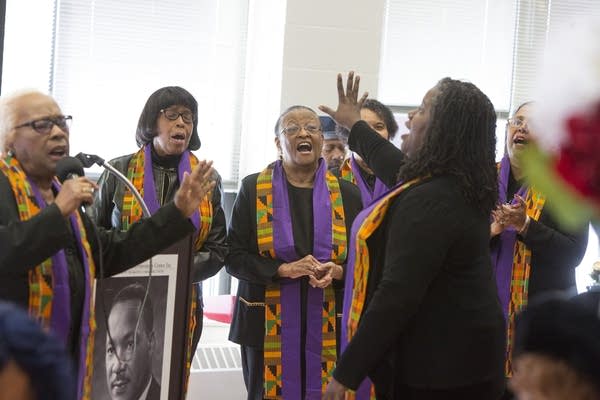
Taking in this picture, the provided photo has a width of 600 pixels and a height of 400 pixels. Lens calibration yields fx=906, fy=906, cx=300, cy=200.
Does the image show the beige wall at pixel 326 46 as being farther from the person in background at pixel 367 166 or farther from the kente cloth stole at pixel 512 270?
the kente cloth stole at pixel 512 270

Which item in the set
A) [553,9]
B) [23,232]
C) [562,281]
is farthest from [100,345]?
[553,9]

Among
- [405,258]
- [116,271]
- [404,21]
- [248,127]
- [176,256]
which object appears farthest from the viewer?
[404,21]

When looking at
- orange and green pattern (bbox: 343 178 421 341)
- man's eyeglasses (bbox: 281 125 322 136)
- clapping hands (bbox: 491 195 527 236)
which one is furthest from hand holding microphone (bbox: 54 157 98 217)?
clapping hands (bbox: 491 195 527 236)

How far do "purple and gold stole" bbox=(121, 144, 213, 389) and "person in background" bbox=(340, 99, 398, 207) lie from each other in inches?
28.8

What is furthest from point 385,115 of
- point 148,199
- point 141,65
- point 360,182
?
point 141,65

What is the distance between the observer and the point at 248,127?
5.29m

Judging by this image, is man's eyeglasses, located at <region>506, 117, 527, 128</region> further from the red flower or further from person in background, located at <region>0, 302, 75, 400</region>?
person in background, located at <region>0, 302, 75, 400</region>

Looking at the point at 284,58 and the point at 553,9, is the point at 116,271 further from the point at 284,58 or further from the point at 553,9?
the point at 553,9

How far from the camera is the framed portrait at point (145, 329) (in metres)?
2.94

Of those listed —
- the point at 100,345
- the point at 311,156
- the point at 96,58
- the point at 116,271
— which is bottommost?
the point at 100,345

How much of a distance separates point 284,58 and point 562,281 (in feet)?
6.69

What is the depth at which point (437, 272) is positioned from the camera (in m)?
2.32

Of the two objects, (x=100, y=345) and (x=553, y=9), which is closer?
(x=100, y=345)

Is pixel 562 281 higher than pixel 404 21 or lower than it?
lower
